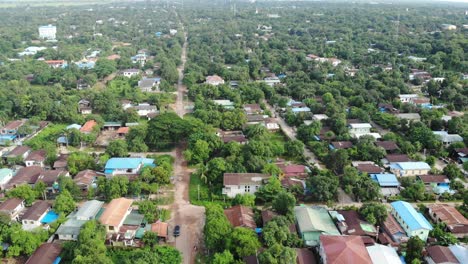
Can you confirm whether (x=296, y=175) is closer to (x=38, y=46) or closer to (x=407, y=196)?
(x=407, y=196)

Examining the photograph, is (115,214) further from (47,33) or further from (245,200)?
(47,33)

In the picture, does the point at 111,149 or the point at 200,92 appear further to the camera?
the point at 200,92

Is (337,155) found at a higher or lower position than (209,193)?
higher

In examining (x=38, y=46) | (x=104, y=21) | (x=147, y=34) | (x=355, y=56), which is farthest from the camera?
(x=104, y=21)

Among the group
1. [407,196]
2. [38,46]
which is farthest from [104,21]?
[407,196]

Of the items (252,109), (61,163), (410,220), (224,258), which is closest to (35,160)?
(61,163)

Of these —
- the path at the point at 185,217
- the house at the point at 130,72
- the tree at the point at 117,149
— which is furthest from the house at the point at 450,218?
the house at the point at 130,72

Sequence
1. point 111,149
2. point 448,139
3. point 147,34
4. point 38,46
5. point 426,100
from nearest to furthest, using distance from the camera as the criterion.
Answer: point 111,149, point 448,139, point 426,100, point 38,46, point 147,34

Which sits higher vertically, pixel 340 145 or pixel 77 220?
pixel 340 145
